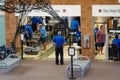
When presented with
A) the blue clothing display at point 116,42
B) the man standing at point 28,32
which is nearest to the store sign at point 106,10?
the blue clothing display at point 116,42

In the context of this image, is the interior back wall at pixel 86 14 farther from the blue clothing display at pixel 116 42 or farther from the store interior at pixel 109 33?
the blue clothing display at pixel 116 42

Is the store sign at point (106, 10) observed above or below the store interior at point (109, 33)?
above

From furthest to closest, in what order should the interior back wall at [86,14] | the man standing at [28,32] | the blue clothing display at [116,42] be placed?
the man standing at [28,32] < the interior back wall at [86,14] < the blue clothing display at [116,42]

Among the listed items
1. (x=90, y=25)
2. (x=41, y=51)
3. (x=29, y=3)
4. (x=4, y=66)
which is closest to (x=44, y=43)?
(x=41, y=51)

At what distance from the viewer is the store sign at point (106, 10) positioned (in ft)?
64.5

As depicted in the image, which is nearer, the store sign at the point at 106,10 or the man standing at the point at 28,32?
the store sign at the point at 106,10

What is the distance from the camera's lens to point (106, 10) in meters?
19.8

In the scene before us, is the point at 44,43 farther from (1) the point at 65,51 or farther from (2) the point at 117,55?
(2) the point at 117,55

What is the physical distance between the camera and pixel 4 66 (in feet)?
54.4

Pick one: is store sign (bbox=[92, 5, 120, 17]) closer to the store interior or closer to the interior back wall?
the interior back wall

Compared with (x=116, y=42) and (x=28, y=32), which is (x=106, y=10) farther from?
(x=28, y=32)

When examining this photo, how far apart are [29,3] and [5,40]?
13.3 metres

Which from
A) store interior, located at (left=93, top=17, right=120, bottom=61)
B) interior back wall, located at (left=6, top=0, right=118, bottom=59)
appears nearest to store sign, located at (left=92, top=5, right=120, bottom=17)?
interior back wall, located at (left=6, top=0, right=118, bottom=59)

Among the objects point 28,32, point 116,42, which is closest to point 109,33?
point 116,42
